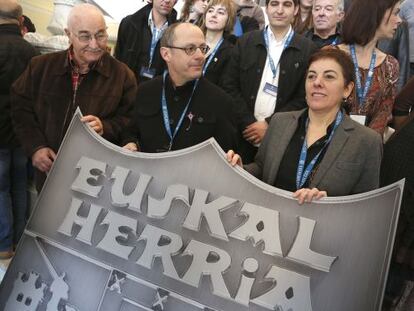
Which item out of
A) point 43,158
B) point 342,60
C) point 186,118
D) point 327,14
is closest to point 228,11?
point 327,14

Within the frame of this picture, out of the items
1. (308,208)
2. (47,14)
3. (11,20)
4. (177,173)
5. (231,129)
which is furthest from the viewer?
(47,14)

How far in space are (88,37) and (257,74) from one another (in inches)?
35.8

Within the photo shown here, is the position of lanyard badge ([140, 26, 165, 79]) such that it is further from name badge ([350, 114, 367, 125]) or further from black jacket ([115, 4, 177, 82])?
name badge ([350, 114, 367, 125])

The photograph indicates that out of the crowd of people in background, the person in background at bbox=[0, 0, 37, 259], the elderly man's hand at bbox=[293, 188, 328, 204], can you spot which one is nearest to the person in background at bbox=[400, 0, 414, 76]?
the crowd of people in background

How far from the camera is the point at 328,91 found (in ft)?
5.60

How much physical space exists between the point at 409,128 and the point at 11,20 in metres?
2.41

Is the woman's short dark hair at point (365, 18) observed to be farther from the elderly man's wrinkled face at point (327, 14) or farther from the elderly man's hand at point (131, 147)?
the elderly man's hand at point (131, 147)

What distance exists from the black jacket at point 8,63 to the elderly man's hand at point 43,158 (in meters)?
0.70

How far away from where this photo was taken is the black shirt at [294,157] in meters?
1.69

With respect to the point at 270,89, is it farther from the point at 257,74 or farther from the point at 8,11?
the point at 8,11

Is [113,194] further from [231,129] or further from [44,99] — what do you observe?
[44,99]

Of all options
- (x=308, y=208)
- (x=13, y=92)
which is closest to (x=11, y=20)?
(x=13, y=92)

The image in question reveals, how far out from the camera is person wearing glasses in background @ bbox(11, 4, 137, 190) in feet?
7.43

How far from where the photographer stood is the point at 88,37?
226 cm
